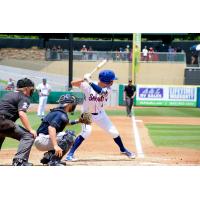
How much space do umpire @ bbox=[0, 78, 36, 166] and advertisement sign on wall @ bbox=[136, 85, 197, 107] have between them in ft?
87.2

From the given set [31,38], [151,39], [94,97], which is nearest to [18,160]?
[94,97]

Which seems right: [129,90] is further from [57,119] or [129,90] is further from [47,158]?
[57,119]

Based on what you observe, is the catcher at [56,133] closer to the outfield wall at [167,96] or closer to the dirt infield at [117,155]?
the dirt infield at [117,155]

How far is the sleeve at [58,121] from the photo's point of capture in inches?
341

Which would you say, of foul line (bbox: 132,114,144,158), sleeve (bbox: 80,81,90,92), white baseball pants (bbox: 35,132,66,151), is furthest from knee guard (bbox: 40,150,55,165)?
foul line (bbox: 132,114,144,158)

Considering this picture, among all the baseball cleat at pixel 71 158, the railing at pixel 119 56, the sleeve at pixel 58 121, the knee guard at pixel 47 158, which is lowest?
the baseball cleat at pixel 71 158

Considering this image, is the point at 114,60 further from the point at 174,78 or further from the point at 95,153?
the point at 95,153

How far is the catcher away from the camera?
8698 millimetres

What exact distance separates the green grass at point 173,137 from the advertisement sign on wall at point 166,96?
15731 mm

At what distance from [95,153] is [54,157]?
2942 mm

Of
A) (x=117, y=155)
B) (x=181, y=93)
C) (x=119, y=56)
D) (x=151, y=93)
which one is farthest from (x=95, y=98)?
(x=119, y=56)

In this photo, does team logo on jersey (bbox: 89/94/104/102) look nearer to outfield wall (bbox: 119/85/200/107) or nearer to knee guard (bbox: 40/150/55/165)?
knee guard (bbox: 40/150/55/165)

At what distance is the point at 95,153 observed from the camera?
11891 mm

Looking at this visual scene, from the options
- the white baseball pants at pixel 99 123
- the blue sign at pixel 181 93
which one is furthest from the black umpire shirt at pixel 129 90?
the white baseball pants at pixel 99 123
